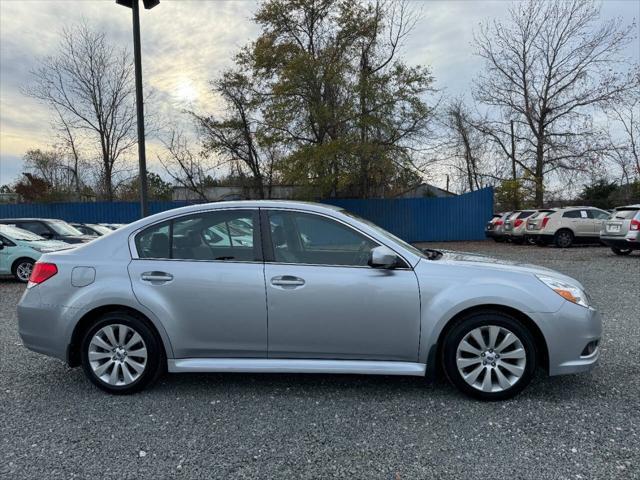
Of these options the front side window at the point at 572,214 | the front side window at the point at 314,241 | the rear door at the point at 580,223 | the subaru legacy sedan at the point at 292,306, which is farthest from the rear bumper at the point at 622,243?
the front side window at the point at 314,241

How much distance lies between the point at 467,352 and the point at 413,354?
1.35 ft

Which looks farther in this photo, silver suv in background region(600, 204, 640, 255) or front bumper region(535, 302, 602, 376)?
silver suv in background region(600, 204, 640, 255)

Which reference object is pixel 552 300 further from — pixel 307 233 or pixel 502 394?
pixel 307 233

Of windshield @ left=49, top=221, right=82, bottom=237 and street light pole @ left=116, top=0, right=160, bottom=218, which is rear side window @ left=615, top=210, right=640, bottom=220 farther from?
windshield @ left=49, top=221, right=82, bottom=237

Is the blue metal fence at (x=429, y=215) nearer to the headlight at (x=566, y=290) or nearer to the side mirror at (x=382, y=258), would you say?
the headlight at (x=566, y=290)

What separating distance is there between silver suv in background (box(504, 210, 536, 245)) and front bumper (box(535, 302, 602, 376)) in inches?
642

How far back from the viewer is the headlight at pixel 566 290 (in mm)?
3508

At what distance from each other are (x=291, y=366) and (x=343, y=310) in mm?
613

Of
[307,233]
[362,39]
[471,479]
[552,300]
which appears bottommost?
[471,479]

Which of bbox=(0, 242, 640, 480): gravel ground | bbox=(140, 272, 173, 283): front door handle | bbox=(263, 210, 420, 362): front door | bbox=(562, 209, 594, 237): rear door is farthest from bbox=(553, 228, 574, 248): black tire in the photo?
bbox=(140, 272, 173, 283): front door handle

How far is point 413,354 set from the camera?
3502 mm

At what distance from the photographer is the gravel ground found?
2676 mm

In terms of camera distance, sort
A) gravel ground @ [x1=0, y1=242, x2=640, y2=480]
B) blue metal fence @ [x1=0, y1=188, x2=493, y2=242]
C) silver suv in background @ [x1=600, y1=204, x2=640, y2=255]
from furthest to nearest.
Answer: blue metal fence @ [x1=0, y1=188, x2=493, y2=242] → silver suv in background @ [x1=600, y1=204, x2=640, y2=255] → gravel ground @ [x1=0, y1=242, x2=640, y2=480]

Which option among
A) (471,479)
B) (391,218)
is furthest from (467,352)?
(391,218)
